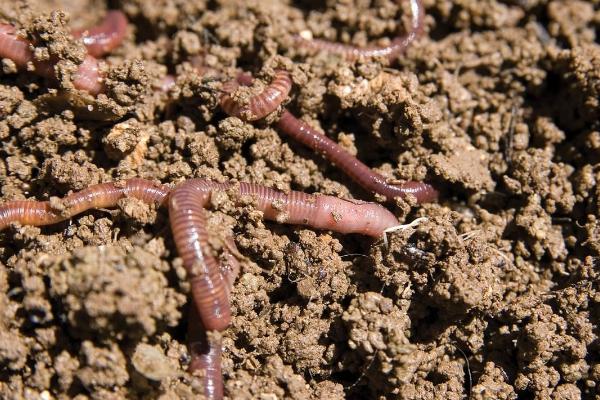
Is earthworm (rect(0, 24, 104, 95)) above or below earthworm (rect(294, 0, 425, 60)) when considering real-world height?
below

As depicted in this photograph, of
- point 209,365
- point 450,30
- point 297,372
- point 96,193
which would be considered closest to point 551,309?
point 297,372

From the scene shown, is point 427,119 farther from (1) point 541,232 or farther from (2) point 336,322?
(2) point 336,322

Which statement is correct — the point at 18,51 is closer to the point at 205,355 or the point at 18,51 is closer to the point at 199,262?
the point at 199,262

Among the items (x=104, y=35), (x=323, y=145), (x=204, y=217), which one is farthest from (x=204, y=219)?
(x=104, y=35)

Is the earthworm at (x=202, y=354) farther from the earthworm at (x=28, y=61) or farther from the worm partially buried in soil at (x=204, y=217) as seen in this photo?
the earthworm at (x=28, y=61)

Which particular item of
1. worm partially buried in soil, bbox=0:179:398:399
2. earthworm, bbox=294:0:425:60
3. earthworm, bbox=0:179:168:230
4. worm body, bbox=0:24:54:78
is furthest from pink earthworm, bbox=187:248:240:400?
earthworm, bbox=294:0:425:60

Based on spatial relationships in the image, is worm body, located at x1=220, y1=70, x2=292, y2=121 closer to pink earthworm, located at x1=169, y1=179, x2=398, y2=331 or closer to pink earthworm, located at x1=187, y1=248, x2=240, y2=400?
pink earthworm, located at x1=169, y1=179, x2=398, y2=331
